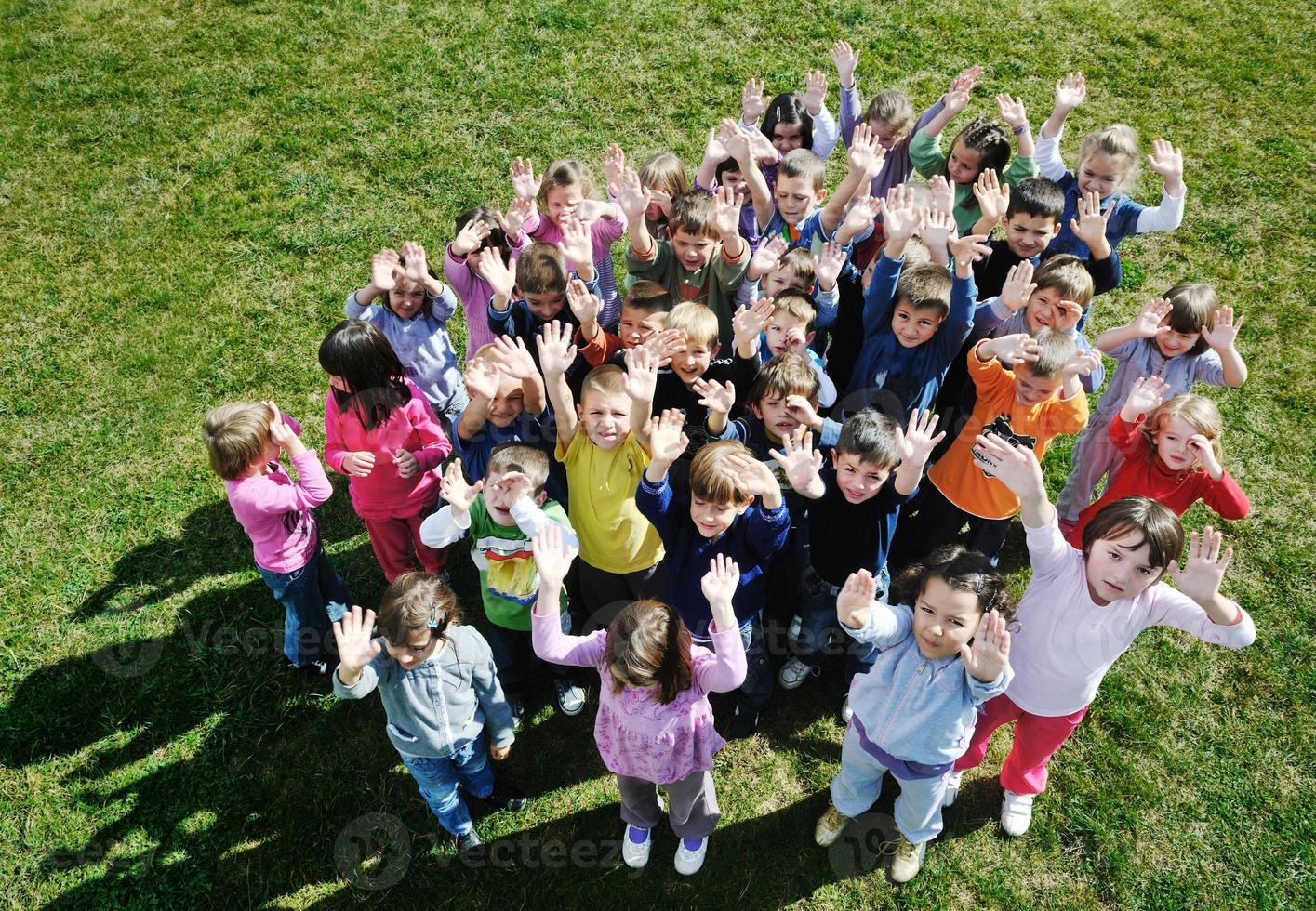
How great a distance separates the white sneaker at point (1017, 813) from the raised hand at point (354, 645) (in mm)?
3287

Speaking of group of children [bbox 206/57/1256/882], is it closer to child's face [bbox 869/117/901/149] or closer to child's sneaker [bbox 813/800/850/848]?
child's sneaker [bbox 813/800/850/848]

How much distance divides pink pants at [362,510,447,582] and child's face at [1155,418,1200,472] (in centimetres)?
403

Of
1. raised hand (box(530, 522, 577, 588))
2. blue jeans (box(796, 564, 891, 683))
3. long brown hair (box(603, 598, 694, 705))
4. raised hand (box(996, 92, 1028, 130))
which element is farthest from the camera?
raised hand (box(996, 92, 1028, 130))

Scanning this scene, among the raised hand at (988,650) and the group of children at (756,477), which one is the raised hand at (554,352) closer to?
the group of children at (756,477)

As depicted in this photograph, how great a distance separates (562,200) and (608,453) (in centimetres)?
226

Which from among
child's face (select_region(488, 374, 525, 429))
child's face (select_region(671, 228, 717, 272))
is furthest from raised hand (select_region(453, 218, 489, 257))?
child's face (select_region(488, 374, 525, 429))

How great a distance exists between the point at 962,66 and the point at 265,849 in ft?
31.0

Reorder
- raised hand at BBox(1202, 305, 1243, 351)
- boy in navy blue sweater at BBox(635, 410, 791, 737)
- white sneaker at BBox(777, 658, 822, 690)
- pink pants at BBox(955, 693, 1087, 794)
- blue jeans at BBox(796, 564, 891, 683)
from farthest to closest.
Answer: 1. white sneaker at BBox(777, 658, 822, 690)
2. raised hand at BBox(1202, 305, 1243, 351)
3. blue jeans at BBox(796, 564, 891, 683)
4. pink pants at BBox(955, 693, 1087, 794)
5. boy in navy blue sweater at BBox(635, 410, 791, 737)

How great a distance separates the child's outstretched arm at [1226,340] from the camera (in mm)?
4500

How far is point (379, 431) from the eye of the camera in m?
4.46

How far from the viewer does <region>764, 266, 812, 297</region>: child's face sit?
16.1 feet

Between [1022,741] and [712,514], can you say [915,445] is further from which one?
[1022,741]

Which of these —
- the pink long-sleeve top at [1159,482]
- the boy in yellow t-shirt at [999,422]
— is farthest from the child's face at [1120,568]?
the pink long-sleeve top at [1159,482]

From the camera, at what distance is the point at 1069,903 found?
4.06 metres
